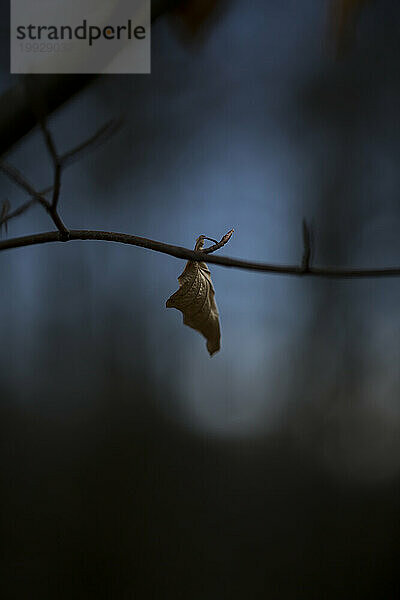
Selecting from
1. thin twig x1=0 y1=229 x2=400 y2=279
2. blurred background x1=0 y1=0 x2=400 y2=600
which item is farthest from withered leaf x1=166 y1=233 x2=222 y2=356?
blurred background x1=0 y1=0 x2=400 y2=600

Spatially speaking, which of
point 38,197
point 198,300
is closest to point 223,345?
point 198,300

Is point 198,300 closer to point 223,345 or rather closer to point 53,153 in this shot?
point 53,153

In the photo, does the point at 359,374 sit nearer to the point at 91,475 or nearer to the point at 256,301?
the point at 256,301

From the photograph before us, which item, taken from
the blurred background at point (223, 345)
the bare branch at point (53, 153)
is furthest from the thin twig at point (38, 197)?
the blurred background at point (223, 345)

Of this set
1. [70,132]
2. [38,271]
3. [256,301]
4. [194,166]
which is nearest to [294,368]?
[256,301]

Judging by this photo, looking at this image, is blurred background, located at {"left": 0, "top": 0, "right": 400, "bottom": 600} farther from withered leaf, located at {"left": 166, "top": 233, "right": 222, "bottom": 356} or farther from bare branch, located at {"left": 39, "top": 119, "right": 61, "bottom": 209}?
bare branch, located at {"left": 39, "top": 119, "right": 61, "bottom": 209}
